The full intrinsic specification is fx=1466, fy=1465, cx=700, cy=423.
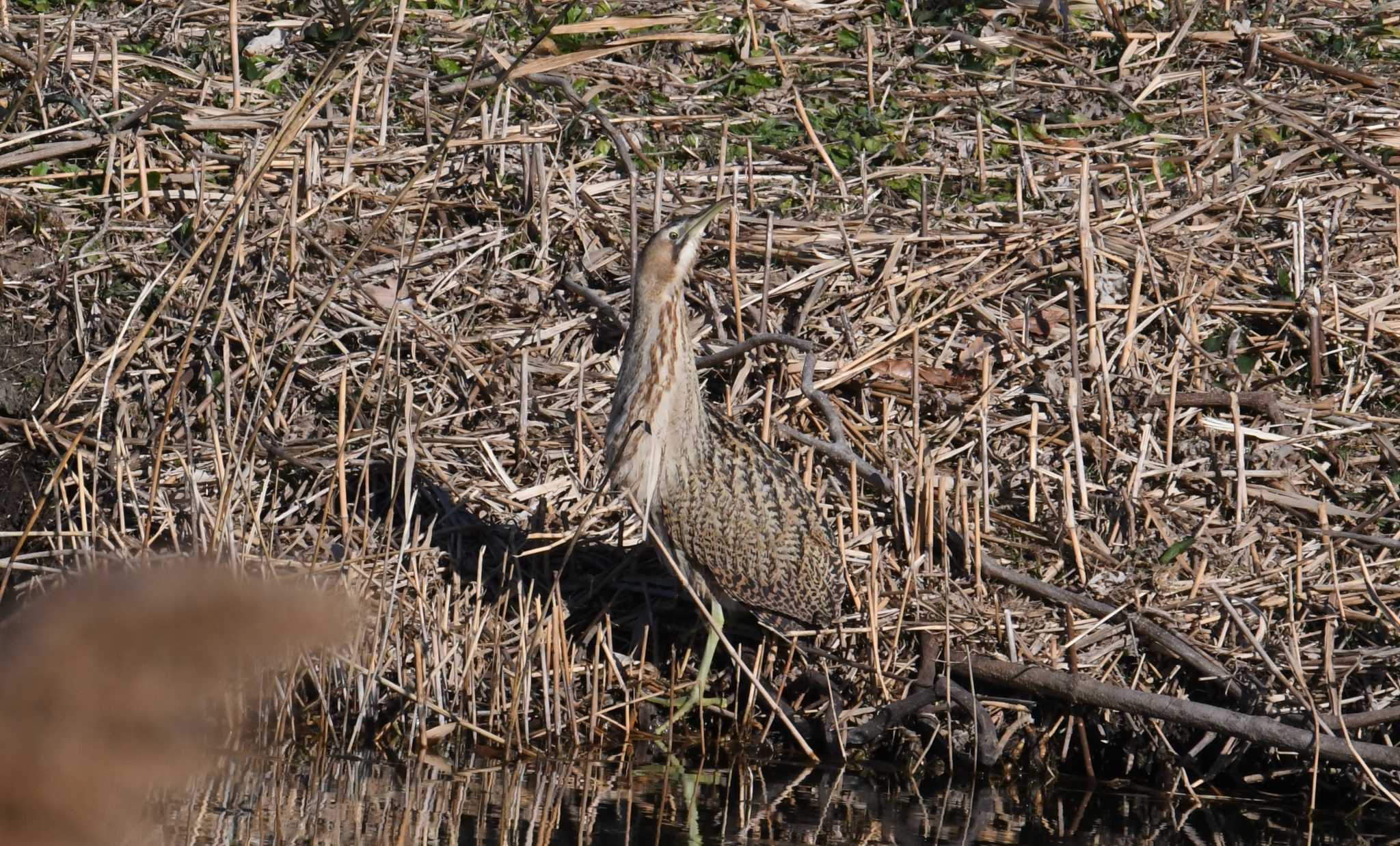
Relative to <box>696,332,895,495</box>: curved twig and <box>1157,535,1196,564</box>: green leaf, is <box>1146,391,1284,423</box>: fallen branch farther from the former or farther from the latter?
<box>696,332,895,495</box>: curved twig

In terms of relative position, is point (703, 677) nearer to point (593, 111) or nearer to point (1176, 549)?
point (1176, 549)

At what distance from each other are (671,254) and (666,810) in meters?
1.69

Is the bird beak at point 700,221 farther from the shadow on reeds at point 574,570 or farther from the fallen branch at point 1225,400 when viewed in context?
the fallen branch at point 1225,400

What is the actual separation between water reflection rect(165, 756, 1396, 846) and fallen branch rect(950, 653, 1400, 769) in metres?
0.22

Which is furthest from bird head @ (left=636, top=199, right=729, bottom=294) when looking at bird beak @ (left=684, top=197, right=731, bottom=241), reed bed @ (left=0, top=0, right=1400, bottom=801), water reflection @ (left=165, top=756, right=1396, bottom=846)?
water reflection @ (left=165, top=756, right=1396, bottom=846)

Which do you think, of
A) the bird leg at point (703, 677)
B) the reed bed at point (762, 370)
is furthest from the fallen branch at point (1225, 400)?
the bird leg at point (703, 677)

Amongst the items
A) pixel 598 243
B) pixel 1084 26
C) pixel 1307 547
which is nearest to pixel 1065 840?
pixel 1307 547

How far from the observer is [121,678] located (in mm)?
683

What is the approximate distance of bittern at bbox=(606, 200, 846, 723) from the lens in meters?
4.59

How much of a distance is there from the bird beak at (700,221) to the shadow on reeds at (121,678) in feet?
12.4

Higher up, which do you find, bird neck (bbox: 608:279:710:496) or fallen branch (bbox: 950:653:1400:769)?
bird neck (bbox: 608:279:710:496)

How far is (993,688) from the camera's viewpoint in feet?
15.6

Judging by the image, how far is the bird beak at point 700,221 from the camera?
14.6 feet

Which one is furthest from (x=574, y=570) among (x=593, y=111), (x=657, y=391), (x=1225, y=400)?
(x=1225, y=400)
